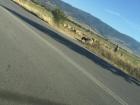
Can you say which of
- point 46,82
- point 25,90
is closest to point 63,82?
point 46,82

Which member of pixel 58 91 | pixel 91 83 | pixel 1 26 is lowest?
pixel 1 26

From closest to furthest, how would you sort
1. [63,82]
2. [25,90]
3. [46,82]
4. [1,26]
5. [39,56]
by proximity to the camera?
[25,90] → [46,82] → [63,82] → [39,56] → [1,26]

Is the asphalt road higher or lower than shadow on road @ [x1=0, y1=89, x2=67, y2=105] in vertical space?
lower

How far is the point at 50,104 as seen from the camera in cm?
681

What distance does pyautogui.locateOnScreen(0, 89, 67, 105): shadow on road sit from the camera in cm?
638

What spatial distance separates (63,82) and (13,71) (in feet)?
4.72

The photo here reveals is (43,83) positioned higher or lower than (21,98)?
lower

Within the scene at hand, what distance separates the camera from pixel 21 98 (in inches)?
259

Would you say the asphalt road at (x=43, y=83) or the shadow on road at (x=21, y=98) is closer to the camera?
the shadow on road at (x=21, y=98)

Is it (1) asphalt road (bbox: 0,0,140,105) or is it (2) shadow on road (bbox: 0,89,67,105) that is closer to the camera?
(2) shadow on road (bbox: 0,89,67,105)

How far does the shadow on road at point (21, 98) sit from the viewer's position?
6.38 metres

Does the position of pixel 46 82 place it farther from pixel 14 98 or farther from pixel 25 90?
pixel 14 98

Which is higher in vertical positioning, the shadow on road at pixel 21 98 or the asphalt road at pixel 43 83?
the shadow on road at pixel 21 98

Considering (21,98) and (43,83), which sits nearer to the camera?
(21,98)
